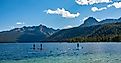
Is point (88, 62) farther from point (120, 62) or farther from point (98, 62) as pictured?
point (120, 62)

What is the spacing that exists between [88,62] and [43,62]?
40.4 feet

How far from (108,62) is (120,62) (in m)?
2.85

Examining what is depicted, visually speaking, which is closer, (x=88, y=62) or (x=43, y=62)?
(x=88, y=62)

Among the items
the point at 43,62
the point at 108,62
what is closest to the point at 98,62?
the point at 108,62

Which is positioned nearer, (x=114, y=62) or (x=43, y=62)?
(x=114, y=62)

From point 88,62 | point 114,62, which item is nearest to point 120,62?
point 114,62

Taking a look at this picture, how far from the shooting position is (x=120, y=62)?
63562 mm

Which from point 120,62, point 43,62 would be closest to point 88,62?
point 120,62

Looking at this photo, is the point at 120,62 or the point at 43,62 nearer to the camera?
the point at 120,62

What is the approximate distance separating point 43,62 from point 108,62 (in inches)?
674

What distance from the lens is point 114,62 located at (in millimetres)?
64125

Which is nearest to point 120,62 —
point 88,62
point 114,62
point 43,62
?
point 114,62

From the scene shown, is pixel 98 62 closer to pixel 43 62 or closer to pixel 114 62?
pixel 114 62

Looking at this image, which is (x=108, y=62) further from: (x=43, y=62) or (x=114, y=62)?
(x=43, y=62)
